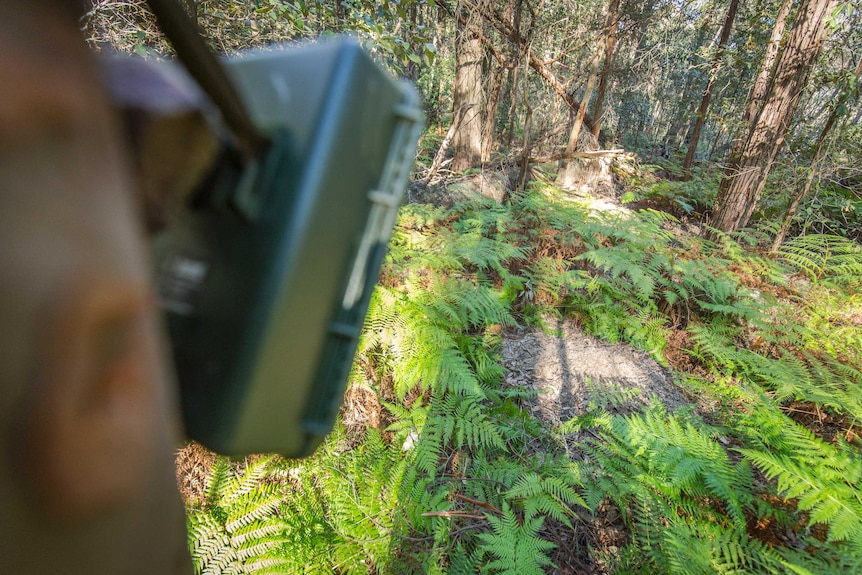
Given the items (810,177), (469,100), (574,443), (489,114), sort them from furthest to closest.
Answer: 1. (489,114)
2. (469,100)
3. (810,177)
4. (574,443)

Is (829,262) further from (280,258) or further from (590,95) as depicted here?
(280,258)

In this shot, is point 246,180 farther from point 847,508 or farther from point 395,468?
point 847,508

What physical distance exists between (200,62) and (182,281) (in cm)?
24

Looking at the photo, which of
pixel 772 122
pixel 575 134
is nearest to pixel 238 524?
pixel 772 122

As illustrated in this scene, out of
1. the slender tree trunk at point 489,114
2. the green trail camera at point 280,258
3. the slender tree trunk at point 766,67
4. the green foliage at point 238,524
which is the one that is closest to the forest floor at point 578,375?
the green foliage at point 238,524

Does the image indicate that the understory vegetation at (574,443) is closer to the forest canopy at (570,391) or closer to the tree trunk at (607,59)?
the forest canopy at (570,391)

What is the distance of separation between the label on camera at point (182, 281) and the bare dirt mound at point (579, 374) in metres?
2.74

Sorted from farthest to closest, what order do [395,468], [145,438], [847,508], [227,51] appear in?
[227,51]
[395,468]
[847,508]
[145,438]

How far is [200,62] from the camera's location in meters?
0.39

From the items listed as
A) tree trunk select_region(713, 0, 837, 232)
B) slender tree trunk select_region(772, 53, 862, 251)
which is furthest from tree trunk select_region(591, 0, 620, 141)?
slender tree trunk select_region(772, 53, 862, 251)

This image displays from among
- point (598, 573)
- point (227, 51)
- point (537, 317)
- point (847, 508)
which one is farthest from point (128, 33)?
point (847, 508)

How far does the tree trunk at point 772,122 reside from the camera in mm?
4770

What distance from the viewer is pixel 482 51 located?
257 inches

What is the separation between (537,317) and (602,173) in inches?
242
